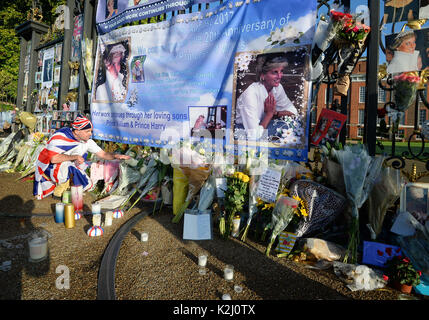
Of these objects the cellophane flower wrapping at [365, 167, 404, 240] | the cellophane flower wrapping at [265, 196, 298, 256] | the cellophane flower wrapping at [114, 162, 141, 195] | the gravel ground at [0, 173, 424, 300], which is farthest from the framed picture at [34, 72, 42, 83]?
the cellophane flower wrapping at [365, 167, 404, 240]

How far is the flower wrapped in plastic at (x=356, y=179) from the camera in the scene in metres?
2.17

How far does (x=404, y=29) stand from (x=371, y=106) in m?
0.84

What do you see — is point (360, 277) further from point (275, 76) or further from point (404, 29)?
point (404, 29)

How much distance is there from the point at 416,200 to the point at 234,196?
164 cm

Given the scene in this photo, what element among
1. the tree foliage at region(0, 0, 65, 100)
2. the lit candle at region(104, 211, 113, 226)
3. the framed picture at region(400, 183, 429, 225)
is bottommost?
the lit candle at region(104, 211, 113, 226)

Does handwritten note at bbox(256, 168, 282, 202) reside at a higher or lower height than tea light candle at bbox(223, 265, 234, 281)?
higher

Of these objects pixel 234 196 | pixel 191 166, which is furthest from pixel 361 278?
pixel 191 166

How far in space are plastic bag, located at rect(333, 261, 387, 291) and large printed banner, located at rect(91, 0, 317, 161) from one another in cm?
130

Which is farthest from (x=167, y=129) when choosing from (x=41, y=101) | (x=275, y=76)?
(x=41, y=101)

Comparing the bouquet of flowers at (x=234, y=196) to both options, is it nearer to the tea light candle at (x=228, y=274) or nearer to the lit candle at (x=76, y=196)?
the tea light candle at (x=228, y=274)

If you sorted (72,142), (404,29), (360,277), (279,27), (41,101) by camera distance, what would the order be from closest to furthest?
Answer: (360,277), (404,29), (279,27), (72,142), (41,101)

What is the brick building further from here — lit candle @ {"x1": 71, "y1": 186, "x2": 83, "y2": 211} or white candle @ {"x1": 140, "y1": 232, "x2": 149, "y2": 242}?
lit candle @ {"x1": 71, "y1": 186, "x2": 83, "y2": 211}

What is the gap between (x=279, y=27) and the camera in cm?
299

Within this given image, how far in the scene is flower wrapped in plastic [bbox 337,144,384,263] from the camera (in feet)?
7.13
